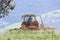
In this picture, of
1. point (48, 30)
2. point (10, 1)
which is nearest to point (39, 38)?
point (48, 30)

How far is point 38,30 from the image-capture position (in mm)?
30469

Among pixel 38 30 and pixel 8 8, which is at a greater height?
pixel 8 8

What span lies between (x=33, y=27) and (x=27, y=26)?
1.16m

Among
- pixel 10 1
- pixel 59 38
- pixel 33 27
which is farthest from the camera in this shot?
pixel 10 1

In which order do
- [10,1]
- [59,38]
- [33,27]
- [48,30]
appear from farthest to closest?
[10,1] < [33,27] < [48,30] < [59,38]

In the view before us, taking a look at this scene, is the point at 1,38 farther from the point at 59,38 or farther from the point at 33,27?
the point at 33,27

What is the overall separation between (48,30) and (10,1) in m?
7.68

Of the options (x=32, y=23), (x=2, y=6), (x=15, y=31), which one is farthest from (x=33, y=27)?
(x=2, y=6)

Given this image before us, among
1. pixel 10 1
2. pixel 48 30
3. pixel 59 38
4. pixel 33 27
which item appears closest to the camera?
pixel 59 38

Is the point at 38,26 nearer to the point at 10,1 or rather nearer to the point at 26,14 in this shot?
the point at 26,14

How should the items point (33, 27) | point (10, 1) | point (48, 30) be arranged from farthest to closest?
point (10, 1)
point (33, 27)
point (48, 30)

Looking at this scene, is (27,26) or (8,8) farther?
(8,8)

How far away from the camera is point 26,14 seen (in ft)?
111

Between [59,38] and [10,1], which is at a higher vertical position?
[10,1]
